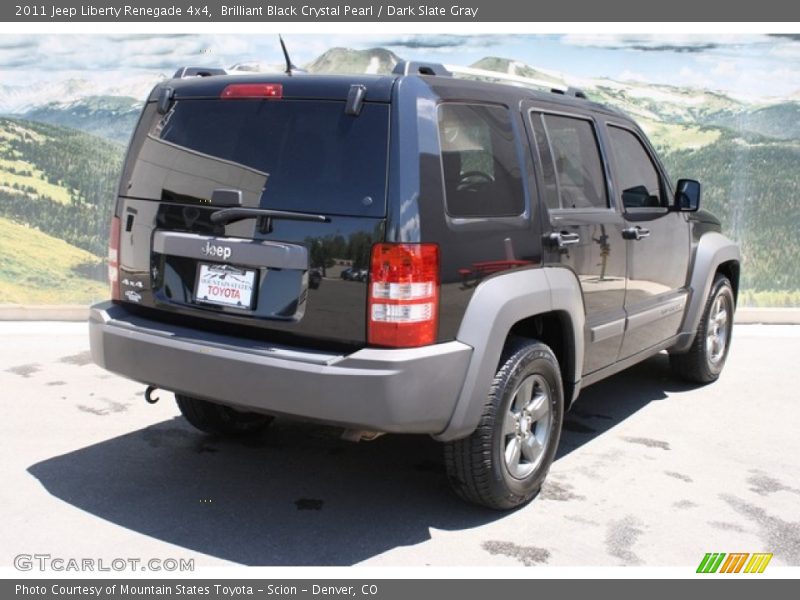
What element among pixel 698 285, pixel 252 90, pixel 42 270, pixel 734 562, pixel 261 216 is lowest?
pixel 734 562

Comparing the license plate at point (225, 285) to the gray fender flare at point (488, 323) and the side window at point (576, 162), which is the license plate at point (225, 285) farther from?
the side window at point (576, 162)

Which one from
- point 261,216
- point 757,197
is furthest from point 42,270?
point 757,197

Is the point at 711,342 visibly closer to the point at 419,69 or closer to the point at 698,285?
the point at 698,285

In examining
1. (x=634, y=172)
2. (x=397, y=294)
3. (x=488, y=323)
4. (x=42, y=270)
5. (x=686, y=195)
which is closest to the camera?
(x=397, y=294)

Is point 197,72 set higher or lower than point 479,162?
higher

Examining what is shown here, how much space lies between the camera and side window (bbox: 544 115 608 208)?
14.0ft

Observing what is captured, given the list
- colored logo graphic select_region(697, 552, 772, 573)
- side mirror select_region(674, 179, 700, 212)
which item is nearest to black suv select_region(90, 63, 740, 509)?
colored logo graphic select_region(697, 552, 772, 573)

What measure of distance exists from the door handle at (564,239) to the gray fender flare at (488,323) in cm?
18

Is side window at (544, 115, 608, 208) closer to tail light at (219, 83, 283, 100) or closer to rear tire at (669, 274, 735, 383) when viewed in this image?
tail light at (219, 83, 283, 100)

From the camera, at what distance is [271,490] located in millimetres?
4191

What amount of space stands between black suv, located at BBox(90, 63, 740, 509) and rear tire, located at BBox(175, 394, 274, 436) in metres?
0.88

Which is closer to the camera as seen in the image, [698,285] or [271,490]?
[271,490]

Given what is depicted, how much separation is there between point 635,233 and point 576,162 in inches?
25.0

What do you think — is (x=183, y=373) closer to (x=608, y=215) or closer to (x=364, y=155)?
(x=364, y=155)
